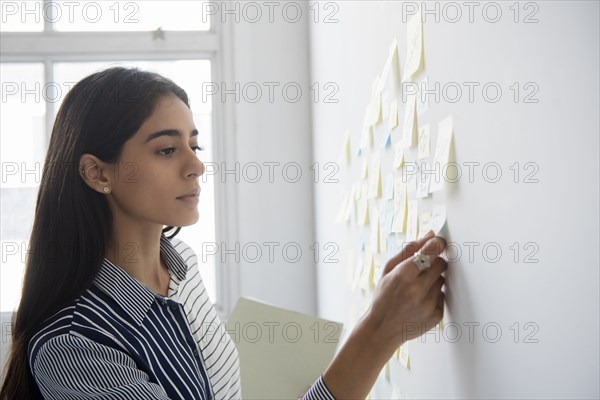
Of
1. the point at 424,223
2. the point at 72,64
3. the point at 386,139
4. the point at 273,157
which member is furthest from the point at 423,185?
the point at 72,64

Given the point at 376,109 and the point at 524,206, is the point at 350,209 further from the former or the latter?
the point at 524,206

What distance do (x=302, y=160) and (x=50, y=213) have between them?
77.0 inches

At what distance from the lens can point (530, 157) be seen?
2.19ft

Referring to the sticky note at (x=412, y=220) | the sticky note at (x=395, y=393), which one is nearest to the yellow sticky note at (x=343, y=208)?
the sticky note at (x=395, y=393)

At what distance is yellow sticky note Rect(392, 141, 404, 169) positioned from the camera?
117 cm

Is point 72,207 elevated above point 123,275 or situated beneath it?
elevated above

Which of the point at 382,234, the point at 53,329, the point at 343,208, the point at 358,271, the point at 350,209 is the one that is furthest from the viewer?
the point at 343,208

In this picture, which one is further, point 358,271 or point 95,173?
point 358,271

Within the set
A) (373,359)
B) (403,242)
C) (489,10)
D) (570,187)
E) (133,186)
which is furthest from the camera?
(403,242)

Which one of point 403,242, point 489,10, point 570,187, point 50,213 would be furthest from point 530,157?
point 50,213

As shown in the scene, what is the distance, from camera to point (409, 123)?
3.62 feet

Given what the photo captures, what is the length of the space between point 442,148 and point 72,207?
0.58 m

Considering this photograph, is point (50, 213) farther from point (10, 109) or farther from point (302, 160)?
point (10, 109)

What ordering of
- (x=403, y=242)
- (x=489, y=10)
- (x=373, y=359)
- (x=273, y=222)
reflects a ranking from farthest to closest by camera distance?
(x=273, y=222)
(x=403, y=242)
(x=373, y=359)
(x=489, y=10)
